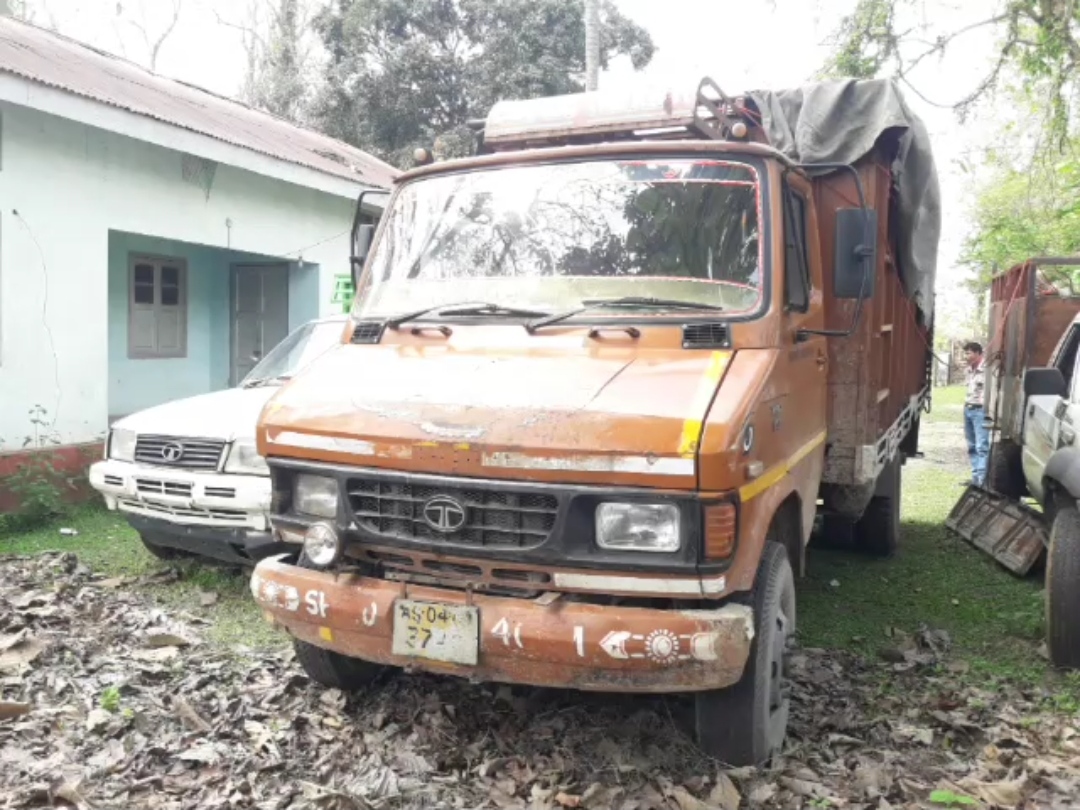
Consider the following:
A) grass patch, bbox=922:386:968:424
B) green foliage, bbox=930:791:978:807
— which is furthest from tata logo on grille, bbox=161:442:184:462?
grass patch, bbox=922:386:968:424

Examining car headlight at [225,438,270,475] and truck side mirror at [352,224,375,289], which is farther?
car headlight at [225,438,270,475]

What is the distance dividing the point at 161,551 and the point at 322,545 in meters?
3.41

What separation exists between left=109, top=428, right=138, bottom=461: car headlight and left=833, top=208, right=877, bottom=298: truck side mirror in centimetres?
434

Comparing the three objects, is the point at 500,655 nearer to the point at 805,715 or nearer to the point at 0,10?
the point at 805,715

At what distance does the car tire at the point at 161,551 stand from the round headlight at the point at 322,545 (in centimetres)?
311

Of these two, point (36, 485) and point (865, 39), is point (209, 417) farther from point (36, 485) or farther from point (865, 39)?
point (865, 39)

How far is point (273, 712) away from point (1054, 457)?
Result: 13.5 ft

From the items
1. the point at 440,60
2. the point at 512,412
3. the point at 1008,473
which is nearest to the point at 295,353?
the point at 512,412

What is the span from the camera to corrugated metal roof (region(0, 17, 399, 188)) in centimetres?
825

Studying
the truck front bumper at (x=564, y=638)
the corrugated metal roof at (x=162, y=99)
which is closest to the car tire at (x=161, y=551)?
the truck front bumper at (x=564, y=638)

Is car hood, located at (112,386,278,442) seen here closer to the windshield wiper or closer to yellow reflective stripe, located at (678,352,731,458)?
the windshield wiper

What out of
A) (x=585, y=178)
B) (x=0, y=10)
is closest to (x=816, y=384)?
(x=585, y=178)

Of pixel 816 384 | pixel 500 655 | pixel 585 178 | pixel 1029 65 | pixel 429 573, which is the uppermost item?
pixel 1029 65

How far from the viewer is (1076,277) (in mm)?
10266
